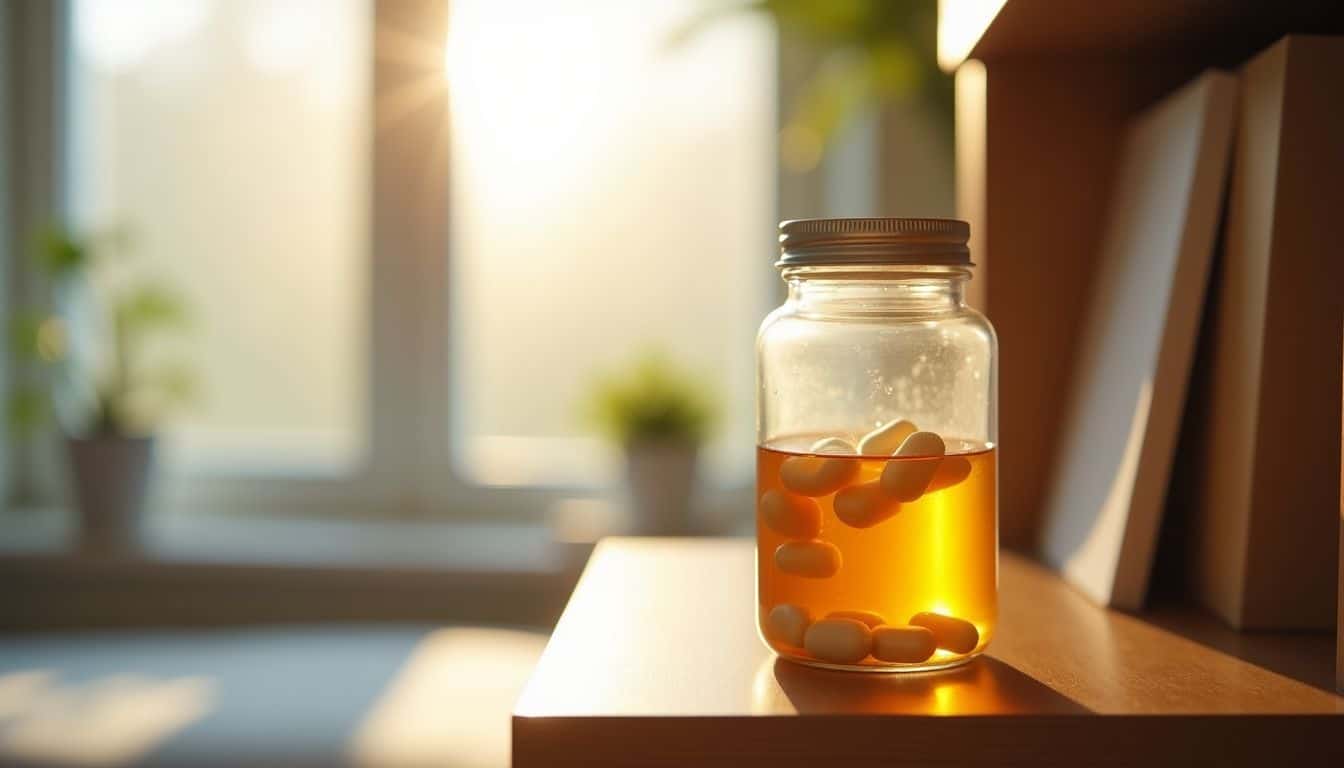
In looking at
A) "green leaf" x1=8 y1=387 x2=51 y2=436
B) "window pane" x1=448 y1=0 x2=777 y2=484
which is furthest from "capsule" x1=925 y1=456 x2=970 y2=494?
"green leaf" x1=8 y1=387 x2=51 y2=436

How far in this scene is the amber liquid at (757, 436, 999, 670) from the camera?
0.49m

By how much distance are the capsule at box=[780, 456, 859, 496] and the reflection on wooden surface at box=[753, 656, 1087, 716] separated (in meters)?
0.07

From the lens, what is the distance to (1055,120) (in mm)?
770

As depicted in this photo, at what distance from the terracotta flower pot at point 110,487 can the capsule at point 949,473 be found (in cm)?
195

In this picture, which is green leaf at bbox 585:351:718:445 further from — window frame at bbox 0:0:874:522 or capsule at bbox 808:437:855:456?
capsule at bbox 808:437:855:456

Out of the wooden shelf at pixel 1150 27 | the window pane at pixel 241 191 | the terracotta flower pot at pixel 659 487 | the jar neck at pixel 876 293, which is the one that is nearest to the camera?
the jar neck at pixel 876 293

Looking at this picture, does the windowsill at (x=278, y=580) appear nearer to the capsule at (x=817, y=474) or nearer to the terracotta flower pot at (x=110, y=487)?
the terracotta flower pot at (x=110, y=487)

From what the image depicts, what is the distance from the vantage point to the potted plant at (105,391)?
2123mm

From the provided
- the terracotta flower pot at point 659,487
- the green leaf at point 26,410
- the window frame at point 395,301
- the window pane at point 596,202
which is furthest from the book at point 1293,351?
the green leaf at point 26,410


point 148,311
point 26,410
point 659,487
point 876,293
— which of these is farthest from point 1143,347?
point 26,410

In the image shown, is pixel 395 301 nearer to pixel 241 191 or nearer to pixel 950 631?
pixel 241 191

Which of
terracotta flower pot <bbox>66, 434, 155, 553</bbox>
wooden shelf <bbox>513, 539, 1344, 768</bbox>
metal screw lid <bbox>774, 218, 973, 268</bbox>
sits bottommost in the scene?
terracotta flower pot <bbox>66, 434, 155, 553</bbox>

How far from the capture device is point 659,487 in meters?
2.02

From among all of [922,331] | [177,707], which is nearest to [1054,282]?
[922,331]
